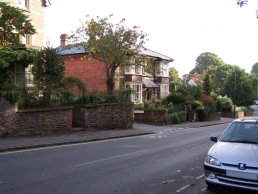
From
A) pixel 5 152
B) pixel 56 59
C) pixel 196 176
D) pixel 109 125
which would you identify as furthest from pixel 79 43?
pixel 196 176

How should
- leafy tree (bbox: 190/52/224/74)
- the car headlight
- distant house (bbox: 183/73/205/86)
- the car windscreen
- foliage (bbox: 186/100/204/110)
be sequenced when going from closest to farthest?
the car headlight < the car windscreen < foliage (bbox: 186/100/204/110) < distant house (bbox: 183/73/205/86) < leafy tree (bbox: 190/52/224/74)

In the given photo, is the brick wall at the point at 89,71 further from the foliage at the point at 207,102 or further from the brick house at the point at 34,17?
the foliage at the point at 207,102

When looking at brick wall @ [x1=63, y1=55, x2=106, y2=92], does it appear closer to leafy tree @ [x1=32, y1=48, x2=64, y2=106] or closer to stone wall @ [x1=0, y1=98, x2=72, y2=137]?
leafy tree @ [x1=32, y1=48, x2=64, y2=106]

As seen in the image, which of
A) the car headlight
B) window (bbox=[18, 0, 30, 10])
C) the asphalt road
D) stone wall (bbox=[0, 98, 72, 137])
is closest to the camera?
the car headlight

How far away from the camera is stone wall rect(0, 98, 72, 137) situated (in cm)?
1916

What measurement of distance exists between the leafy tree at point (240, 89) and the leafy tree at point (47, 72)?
58.9m

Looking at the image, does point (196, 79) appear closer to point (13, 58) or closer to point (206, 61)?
point (206, 61)

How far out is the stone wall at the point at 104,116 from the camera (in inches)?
987

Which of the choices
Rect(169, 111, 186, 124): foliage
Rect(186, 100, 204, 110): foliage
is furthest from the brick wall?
Rect(186, 100, 204, 110): foliage

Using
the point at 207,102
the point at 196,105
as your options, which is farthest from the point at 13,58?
the point at 207,102

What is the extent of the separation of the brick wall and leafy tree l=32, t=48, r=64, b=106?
21193mm

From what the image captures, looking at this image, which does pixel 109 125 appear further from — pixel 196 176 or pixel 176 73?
pixel 176 73

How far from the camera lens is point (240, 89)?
254ft

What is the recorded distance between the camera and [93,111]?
25.7 meters
